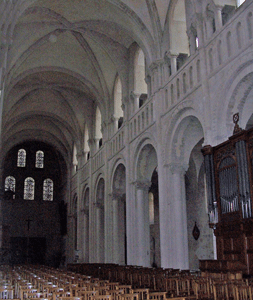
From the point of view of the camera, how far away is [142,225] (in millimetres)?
19391

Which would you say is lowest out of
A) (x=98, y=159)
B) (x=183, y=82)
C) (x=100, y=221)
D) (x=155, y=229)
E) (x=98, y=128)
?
(x=155, y=229)

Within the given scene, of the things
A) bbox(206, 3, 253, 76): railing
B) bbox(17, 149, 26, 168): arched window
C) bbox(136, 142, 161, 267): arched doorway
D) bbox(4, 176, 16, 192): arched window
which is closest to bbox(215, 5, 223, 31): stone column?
bbox(206, 3, 253, 76): railing

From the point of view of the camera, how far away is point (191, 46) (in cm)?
1543

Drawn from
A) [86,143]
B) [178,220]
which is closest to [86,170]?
[86,143]

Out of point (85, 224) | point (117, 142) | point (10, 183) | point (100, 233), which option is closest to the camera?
point (117, 142)

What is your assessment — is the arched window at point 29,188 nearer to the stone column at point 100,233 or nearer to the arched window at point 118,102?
the stone column at point 100,233

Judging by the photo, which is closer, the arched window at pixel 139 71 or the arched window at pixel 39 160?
the arched window at pixel 139 71

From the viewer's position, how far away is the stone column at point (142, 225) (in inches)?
752

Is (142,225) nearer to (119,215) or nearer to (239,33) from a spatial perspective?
(119,215)

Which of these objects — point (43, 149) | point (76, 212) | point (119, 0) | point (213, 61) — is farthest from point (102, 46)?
point (43, 149)

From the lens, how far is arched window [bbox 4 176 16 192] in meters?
38.2

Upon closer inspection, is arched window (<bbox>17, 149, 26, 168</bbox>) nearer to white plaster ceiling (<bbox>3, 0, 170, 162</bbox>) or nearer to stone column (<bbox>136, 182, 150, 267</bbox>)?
white plaster ceiling (<bbox>3, 0, 170, 162</bbox>)

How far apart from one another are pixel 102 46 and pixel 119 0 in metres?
4.17

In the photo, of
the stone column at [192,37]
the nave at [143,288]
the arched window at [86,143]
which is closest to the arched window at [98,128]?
the arched window at [86,143]
